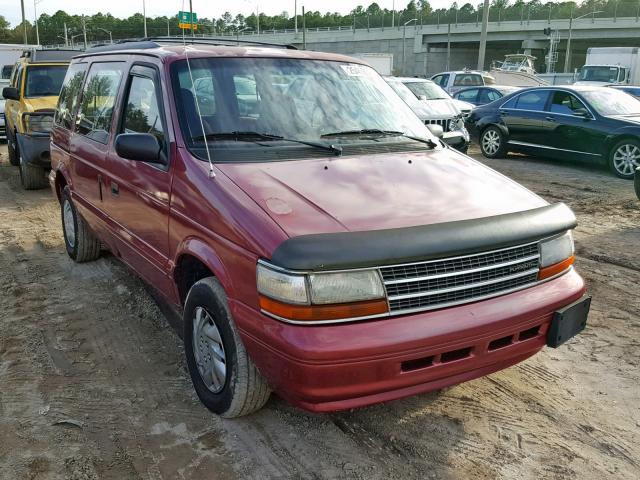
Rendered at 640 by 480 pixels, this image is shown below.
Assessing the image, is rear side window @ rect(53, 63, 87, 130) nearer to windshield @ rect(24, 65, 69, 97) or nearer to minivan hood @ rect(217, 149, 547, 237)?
minivan hood @ rect(217, 149, 547, 237)

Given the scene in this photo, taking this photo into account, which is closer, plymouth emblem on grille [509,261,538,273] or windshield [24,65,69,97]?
plymouth emblem on grille [509,261,538,273]

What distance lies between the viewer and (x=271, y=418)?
3311 millimetres

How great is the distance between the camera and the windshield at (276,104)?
139 inches

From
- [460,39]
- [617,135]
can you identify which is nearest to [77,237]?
[617,135]

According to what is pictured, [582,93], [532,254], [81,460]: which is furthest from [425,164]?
[582,93]

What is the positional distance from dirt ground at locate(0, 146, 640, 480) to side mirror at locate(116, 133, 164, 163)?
1370 mm

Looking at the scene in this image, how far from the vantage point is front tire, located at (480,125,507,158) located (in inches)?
510

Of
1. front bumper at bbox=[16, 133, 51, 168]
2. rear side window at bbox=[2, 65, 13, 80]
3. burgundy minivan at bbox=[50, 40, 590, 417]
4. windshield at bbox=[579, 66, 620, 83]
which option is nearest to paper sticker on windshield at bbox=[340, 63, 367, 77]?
→ burgundy minivan at bbox=[50, 40, 590, 417]

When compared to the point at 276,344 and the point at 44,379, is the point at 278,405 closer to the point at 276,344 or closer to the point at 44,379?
the point at 276,344

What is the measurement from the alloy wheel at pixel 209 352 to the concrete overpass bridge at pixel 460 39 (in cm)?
6855

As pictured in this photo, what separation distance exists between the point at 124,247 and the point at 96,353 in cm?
80

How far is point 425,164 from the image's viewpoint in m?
3.58

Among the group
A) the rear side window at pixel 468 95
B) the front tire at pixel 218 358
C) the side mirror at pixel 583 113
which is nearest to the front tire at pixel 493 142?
the side mirror at pixel 583 113

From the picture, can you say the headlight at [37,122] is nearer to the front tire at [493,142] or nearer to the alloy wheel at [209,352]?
the alloy wheel at [209,352]
